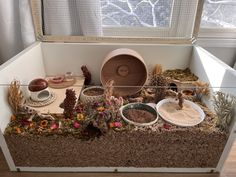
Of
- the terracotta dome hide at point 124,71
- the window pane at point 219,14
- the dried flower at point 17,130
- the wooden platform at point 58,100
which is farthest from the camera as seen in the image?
the window pane at point 219,14

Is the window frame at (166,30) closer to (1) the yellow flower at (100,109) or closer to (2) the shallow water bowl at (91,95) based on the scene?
(2) the shallow water bowl at (91,95)

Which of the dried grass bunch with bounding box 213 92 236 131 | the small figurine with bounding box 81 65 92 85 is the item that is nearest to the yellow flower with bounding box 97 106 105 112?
the small figurine with bounding box 81 65 92 85

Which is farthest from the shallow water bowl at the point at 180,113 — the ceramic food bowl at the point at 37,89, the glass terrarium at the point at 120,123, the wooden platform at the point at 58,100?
the ceramic food bowl at the point at 37,89

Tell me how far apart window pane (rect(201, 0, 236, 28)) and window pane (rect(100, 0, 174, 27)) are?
0.89 ft

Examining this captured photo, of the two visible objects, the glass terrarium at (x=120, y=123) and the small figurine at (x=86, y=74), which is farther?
the small figurine at (x=86, y=74)

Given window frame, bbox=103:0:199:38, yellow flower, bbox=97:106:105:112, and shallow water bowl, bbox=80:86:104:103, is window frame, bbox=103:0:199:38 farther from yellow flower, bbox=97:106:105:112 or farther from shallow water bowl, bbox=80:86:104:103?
yellow flower, bbox=97:106:105:112

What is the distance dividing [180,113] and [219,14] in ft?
2.52

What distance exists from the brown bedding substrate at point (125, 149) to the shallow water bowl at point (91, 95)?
22 centimetres

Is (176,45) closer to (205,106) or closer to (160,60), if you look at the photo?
(160,60)

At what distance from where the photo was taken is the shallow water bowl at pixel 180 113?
79 centimetres

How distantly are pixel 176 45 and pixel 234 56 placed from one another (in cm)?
48

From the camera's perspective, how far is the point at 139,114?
2.74 feet

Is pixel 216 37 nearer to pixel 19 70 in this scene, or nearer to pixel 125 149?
pixel 125 149

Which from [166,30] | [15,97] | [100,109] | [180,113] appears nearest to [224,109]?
[180,113]
